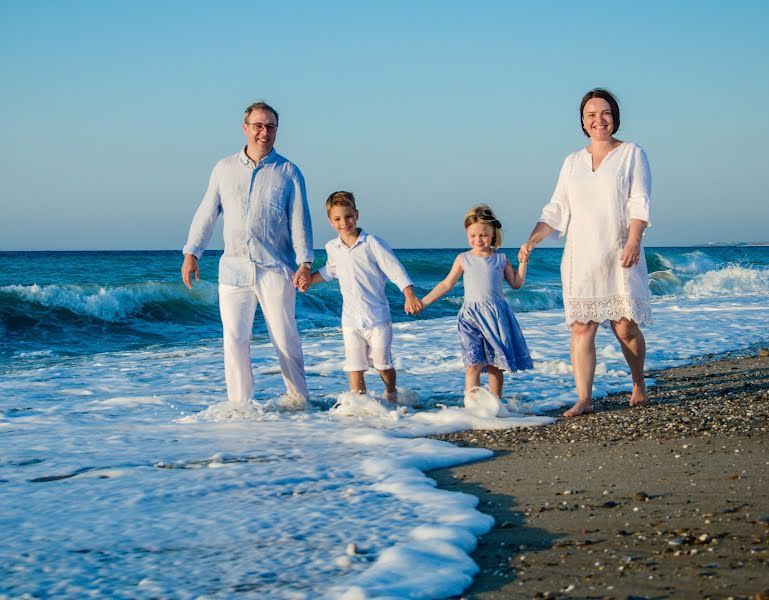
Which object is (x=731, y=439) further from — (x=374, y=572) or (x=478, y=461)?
(x=374, y=572)

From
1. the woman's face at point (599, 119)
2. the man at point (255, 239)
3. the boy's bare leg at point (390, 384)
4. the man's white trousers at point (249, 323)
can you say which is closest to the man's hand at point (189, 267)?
the man at point (255, 239)

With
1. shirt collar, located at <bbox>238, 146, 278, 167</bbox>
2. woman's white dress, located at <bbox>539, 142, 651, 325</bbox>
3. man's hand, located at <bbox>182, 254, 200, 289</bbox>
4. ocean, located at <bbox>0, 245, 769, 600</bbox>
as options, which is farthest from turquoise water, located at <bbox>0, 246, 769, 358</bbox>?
woman's white dress, located at <bbox>539, 142, 651, 325</bbox>

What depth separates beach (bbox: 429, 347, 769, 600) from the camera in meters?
2.54

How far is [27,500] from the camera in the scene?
12.2 ft

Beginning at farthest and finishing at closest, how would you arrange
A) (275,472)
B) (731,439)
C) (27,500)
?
(731,439) → (275,472) → (27,500)

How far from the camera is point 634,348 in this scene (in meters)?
5.64

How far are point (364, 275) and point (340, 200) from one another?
1.75 ft

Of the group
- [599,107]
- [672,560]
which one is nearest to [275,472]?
[672,560]

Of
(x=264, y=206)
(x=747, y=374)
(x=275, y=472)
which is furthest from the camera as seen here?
(x=747, y=374)

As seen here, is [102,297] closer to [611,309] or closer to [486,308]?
[486,308]

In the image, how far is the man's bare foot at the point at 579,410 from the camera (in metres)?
5.64

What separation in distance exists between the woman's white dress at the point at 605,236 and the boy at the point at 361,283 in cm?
114

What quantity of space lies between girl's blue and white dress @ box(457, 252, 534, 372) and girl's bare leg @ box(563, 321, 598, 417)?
15.3 inches

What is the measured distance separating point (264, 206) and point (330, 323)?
36.9 feet
